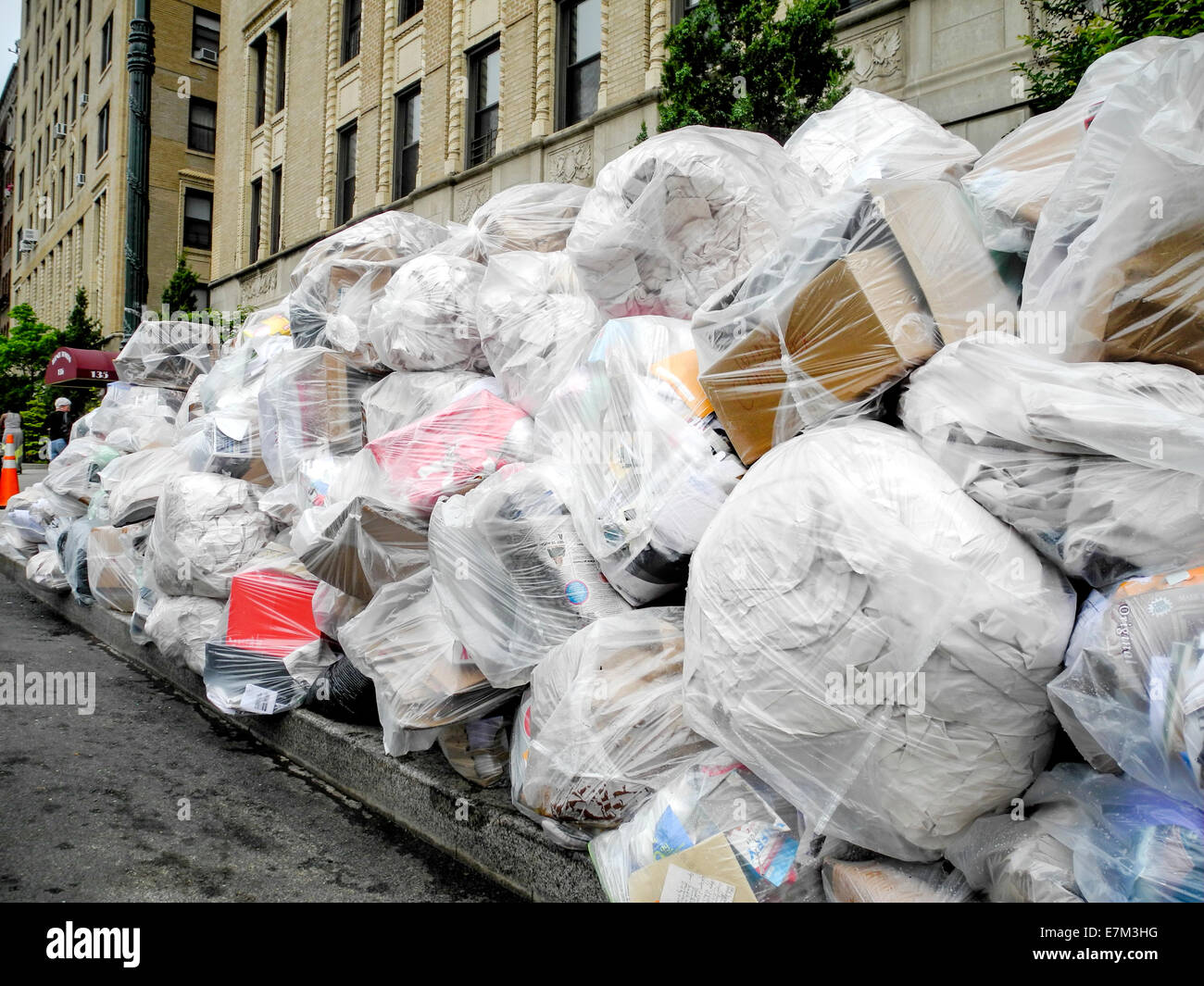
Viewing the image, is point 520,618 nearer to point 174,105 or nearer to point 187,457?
point 187,457

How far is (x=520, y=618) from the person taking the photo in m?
2.36

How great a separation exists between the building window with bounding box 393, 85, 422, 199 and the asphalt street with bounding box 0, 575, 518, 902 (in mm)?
11803

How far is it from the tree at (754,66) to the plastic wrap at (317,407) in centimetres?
268

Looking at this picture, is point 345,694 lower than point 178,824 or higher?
higher

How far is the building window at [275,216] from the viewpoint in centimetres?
1791

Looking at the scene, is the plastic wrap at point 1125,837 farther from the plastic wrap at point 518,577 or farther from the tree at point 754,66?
the tree at point 754,66

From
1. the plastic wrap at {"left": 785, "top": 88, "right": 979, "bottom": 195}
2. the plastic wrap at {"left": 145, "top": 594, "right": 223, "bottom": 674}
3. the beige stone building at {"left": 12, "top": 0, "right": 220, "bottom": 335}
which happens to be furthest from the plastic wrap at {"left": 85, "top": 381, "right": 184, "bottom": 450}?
the beige stone building at {"left": 12, "top": 0, "right": 220, "bottom": 335}

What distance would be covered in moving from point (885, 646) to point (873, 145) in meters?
1.74

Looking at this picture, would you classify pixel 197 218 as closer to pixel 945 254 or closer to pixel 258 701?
pixel 258 701

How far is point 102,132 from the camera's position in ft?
85.1

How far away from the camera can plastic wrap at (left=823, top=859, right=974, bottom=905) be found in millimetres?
1544

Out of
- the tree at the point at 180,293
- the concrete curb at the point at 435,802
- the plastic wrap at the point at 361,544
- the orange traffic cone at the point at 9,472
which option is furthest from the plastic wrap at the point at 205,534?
the tree at the point at 180,293

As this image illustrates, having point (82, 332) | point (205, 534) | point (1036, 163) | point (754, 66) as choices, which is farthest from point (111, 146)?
point (1036, 163)
